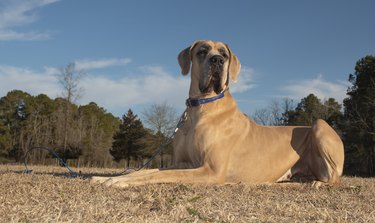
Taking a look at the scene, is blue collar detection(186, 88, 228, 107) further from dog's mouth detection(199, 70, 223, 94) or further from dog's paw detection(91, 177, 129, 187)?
dog's paw detection(91, 177, 129, 187)

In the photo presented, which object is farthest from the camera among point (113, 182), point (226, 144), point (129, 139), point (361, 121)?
point (129, 139)

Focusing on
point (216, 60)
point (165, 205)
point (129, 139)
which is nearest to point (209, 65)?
point (216, 60)

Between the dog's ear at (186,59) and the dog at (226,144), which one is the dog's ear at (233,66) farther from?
the dog's ear at (186,59)

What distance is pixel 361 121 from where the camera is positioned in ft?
86.5

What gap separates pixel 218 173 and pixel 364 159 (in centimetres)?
2505

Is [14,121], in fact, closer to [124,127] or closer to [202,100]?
[124,127]

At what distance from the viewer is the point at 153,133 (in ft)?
127

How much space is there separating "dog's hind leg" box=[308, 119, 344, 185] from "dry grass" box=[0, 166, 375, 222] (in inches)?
49.7

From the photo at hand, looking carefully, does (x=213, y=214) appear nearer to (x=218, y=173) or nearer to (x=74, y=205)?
(x=74, y=205)

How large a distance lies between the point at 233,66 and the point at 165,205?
3.06 metres

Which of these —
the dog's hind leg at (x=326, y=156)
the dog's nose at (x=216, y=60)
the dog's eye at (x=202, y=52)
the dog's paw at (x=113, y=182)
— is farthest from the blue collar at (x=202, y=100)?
the dog's hind leg at (x=326, y=156)

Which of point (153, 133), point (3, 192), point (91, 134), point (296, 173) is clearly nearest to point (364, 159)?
point (153, 133)

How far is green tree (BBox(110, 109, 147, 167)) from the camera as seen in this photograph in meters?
40.5

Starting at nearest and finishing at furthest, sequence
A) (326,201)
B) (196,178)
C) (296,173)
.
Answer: (326,201), (196,178), (296,173)
